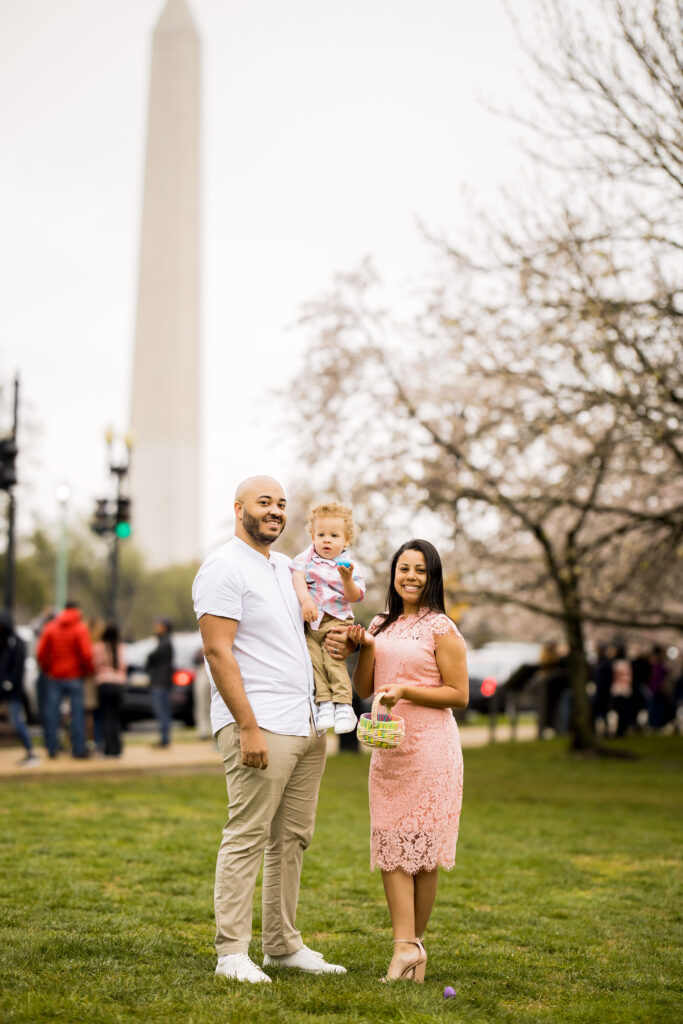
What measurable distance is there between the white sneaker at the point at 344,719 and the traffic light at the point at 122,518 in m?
14.6

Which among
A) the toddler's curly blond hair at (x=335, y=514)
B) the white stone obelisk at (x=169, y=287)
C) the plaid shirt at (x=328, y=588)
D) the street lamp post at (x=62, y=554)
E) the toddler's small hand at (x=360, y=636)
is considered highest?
the white stone obelisk at (x=169, y=287)

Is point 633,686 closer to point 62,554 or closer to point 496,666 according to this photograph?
point 496,666

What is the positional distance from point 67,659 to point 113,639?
36.3 inches

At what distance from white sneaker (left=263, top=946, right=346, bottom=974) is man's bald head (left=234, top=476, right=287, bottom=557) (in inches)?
71.5

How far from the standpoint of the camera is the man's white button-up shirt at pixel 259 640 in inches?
189

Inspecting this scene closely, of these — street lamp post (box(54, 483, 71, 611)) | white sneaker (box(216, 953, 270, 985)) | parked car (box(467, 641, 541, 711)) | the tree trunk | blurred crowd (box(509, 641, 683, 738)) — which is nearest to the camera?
white sneaker (box(216, 953, 270, 985))

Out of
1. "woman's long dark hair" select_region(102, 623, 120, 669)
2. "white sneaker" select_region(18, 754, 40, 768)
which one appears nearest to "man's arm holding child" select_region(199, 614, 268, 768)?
"white sneaker" select_region(18, 754, 40, 768)

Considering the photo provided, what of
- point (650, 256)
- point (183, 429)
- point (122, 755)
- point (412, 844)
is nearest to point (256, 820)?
point (412, 844)

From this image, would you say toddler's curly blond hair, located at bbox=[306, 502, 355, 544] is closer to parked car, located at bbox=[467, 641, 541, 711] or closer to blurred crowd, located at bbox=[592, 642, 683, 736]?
parked car, located at bbox=[467, 641, 541, 711]

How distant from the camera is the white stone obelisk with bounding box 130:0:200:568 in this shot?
5884cm

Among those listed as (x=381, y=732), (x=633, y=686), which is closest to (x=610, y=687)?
(x=633, y=686)

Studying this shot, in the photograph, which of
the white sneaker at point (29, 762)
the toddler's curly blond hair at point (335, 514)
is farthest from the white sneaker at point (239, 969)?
the white sneaker at point (29, 762)

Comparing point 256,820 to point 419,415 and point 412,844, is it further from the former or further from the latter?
point 419,415

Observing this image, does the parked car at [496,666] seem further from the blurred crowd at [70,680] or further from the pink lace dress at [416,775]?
the pink lace dress at [416,775]
